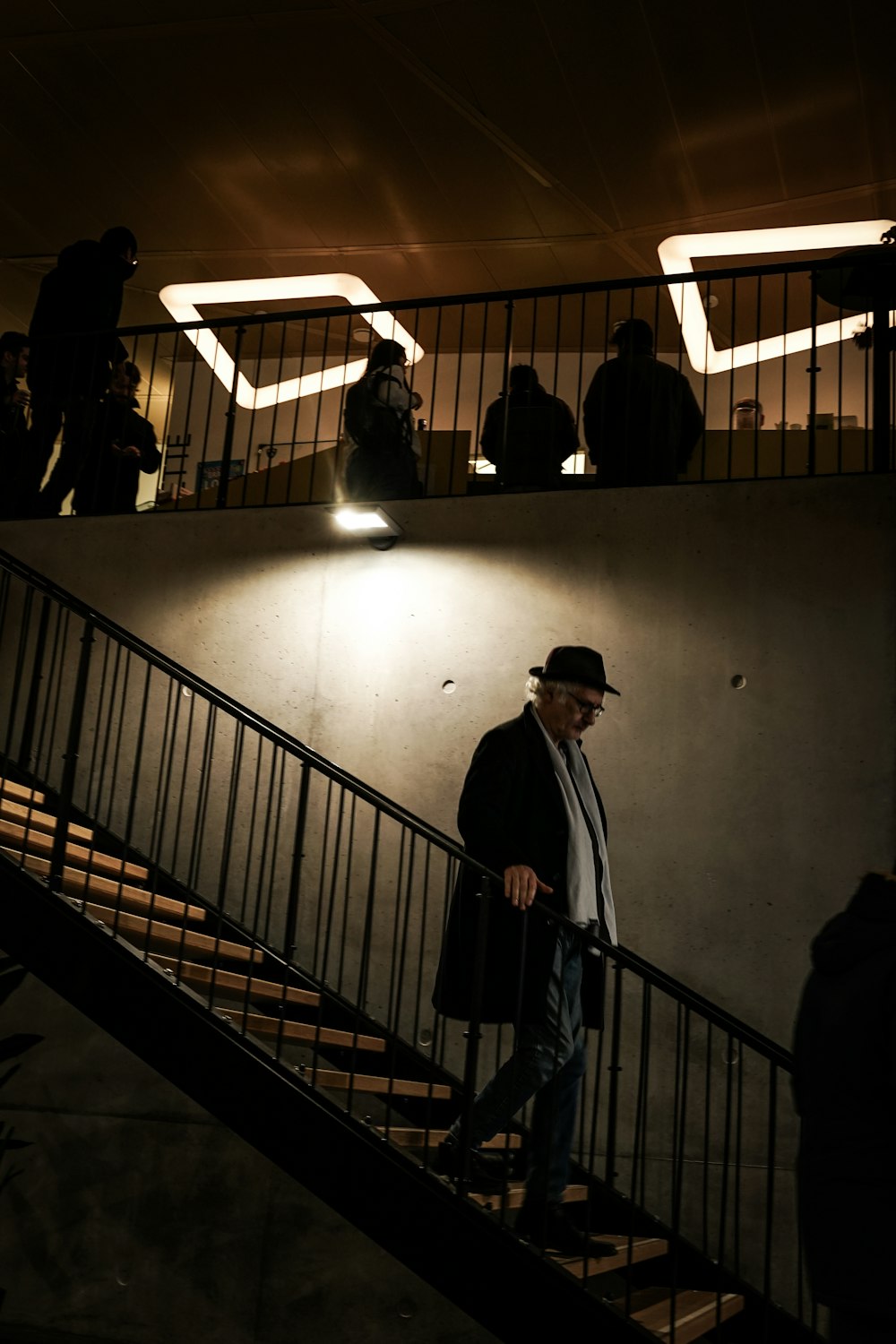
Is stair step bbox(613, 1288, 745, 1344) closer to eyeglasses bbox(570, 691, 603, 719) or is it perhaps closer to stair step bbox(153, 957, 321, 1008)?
stair step bbox(153, 957, 321, 1008)

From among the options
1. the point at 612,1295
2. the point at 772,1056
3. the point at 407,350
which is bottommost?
the point at 612,1295

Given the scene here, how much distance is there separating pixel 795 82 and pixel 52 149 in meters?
4.80

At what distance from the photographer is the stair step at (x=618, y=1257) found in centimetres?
360

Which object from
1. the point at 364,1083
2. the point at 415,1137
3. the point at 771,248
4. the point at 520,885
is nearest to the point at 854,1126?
the point at 520,885

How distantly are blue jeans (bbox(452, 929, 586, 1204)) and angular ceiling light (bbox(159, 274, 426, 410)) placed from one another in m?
4.85

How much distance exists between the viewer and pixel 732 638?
5586mm

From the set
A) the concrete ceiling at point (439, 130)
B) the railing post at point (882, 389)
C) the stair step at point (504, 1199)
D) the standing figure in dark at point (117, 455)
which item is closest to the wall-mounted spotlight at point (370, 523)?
the standing figure in dark at point (117, 455)

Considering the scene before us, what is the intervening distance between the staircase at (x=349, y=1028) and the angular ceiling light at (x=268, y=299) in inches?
83.8

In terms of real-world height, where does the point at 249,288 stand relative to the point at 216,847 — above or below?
above

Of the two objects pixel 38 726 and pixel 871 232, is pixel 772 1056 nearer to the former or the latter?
pixel 38 726

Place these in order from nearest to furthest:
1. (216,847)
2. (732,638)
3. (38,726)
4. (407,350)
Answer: (732,638), (216,847), (38,726), (407,350)

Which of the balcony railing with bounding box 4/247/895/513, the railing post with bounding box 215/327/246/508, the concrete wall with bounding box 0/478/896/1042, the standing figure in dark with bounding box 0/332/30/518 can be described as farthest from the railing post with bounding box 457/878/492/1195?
the standing figure in dark with bounding box 0/332/30/518

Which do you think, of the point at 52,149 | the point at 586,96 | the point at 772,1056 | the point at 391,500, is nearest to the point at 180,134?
the point at 52,149

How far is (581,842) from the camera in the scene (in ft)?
13.1
